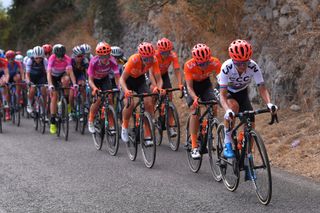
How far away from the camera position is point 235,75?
7398mm

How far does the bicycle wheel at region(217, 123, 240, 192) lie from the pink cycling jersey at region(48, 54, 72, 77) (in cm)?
631

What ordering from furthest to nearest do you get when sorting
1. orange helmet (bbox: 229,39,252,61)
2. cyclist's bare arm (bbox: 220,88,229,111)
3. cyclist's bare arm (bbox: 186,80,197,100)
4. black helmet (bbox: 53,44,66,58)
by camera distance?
black helmet (bbox: 53,44,66,58) → cyclist's bare arm (bbox: 186,80,197,100) → cyclist's bare arm (bbox: 220,88,229,111) → orange helmet (bbox: 229,39,252,61)

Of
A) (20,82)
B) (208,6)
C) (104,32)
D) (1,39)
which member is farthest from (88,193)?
(1,39)

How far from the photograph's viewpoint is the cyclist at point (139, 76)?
372 inches

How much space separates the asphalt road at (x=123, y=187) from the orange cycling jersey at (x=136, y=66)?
1588 millimetres

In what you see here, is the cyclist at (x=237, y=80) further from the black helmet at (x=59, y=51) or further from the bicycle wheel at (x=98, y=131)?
the black helmet at (x=59, y=51)

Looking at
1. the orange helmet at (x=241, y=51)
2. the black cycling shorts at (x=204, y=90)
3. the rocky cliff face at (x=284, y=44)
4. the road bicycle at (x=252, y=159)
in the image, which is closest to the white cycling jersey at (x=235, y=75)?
the orange helmet at (x=241, y=51)

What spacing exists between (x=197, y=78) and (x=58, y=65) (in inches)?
207

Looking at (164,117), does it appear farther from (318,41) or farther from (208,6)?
(208,6)

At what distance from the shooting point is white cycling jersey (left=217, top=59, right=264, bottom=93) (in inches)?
288

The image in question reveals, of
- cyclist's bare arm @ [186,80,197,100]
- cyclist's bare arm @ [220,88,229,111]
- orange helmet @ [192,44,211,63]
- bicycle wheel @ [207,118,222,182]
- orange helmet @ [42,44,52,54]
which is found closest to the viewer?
cyclist's bare arm @ [220,88,229,111]

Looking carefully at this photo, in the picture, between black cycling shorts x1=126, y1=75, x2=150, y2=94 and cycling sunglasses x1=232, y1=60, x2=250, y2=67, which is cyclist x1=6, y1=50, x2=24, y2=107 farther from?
cycling sunglasses x1=232, y1=60, x2=250, y2=67

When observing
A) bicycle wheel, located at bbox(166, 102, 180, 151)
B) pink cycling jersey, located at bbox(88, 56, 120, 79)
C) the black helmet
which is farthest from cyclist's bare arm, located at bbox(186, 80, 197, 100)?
the black helmet

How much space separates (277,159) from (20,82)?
985 cm
